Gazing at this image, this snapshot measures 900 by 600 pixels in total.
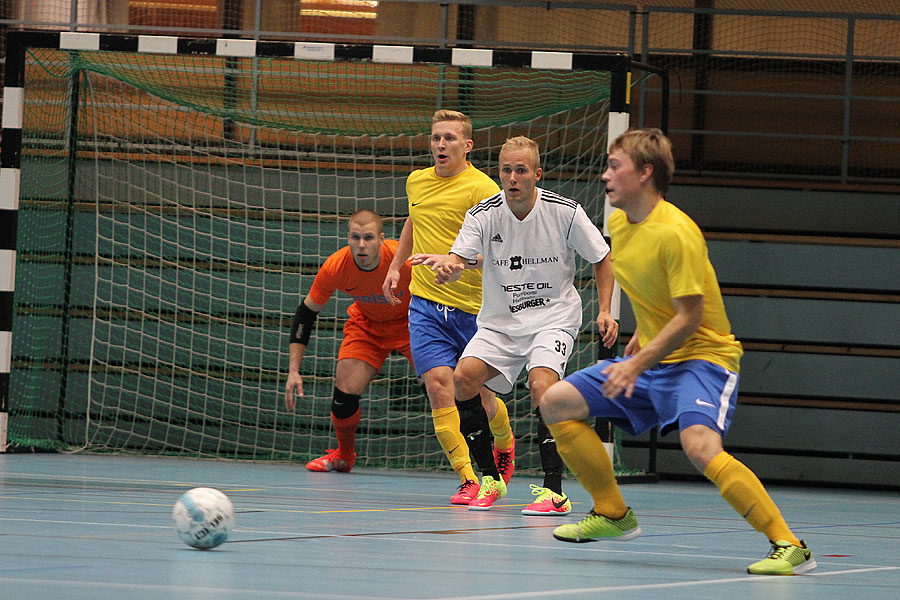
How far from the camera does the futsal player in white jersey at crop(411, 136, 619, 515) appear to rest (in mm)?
6090

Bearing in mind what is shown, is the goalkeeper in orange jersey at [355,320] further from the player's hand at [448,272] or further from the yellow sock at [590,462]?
the yellow sock at [590,462]

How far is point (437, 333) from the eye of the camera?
6.85 meters

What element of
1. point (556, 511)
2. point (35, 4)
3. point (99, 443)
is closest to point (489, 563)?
point (556, 511)

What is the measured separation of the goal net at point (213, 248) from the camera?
398 inches

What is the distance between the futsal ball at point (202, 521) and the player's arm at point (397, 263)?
2.85m

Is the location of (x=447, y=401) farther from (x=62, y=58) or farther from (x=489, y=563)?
(x=62, y=58)

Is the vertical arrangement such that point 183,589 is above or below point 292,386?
above

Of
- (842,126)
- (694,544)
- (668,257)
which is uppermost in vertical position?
(842,126)

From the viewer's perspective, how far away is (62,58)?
983 centimetres

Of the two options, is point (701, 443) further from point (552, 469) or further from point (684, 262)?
point (552, 469)

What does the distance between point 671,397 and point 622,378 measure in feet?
0.84

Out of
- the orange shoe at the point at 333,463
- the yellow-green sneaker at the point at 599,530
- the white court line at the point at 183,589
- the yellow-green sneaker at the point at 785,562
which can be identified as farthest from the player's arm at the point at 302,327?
the white court line at the point at 183,589

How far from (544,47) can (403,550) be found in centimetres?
767

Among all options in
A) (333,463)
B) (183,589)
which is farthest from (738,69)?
(183,589)
